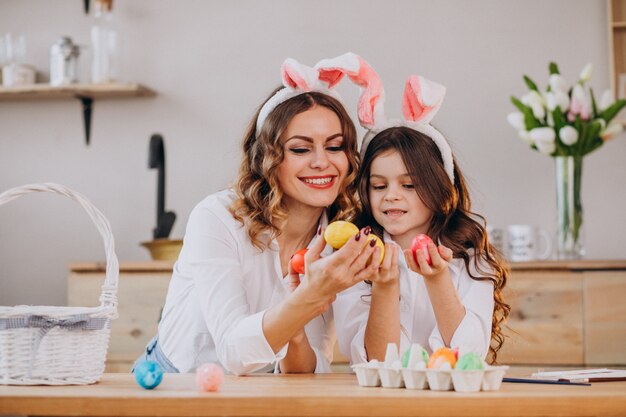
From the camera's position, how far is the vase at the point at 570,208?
290cm

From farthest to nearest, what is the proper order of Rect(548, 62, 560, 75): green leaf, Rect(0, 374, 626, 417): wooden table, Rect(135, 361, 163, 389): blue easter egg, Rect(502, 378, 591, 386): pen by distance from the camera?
Rect(548, 62, 560, 75): green leaf < Rect(502, 378, 591, 386): pen < Rect(135, 361, 163, 389): blue easter egg < Rect(0, 374, 626, 417): wooden table

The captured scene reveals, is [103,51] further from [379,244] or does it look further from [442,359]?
[442,359]

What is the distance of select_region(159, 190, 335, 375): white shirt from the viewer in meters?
1.63

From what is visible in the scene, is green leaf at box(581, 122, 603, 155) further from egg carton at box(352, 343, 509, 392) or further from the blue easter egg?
the blue easter egg


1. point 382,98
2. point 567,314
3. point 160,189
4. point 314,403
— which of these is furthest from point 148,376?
point 160,189

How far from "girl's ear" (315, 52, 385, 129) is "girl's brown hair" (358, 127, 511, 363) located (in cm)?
5

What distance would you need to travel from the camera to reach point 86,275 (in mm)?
2885

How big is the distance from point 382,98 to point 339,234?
1.95ft

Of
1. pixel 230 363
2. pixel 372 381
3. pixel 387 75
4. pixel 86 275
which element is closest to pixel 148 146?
pixel 86 275

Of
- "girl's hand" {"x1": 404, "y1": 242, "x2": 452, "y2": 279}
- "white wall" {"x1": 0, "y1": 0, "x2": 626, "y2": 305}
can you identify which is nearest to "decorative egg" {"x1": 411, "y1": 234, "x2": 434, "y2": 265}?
"girl's hand" {"x1": 404, "y1": 242, "x2": 452, "y2": 279}

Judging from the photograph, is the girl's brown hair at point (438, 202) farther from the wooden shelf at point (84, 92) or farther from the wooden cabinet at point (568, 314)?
the wooden shelf at point (84, 92)

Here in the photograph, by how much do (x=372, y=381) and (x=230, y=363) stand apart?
1.19ft

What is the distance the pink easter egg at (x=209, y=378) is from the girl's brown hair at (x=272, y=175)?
2.04ft

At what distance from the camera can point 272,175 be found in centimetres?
182
